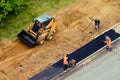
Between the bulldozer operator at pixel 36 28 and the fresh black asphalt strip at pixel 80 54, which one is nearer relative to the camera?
the fresh black asphalt strip at pixel 80 54

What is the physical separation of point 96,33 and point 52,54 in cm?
430

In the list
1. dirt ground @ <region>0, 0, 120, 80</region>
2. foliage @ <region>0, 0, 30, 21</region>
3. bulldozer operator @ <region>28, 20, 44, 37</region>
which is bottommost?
dirt ground @ <region>0, 0, 120, 80</region>

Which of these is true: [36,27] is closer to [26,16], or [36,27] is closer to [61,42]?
[61,42]

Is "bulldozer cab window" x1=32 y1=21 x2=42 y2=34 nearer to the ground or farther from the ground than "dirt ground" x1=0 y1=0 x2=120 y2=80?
farther from the ground

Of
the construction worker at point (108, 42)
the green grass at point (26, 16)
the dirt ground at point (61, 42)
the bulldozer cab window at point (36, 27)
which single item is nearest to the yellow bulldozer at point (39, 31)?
the bulldozer cab window at point (36, 27)

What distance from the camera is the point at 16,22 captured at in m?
31.5

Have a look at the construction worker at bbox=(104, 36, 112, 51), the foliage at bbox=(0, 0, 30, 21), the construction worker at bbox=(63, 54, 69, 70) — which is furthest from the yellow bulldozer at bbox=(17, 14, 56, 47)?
the construction worker at bbox=(104, 36, 112, 51)

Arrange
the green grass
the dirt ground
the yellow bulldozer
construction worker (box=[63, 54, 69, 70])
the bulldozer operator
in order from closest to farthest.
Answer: construction worker (box=[63, 54, 69, 70]), the dirt ground, the yellow bulldozer, the bulldozer operator, the green grass

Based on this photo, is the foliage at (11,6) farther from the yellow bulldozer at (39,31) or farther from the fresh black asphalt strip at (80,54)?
the fresh black asphalt strip at (80,54)

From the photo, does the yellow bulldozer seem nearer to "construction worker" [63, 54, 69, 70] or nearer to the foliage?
the foliage

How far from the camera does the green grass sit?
30.6 meters

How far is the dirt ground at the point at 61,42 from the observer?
27.7 metres

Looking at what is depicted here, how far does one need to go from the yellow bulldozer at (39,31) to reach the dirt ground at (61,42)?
466 millimetres

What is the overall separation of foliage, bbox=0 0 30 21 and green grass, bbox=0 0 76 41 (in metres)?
0.67
